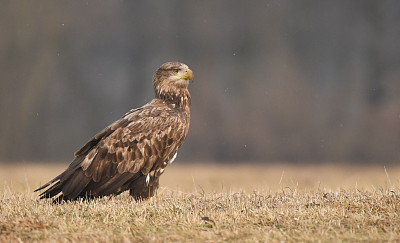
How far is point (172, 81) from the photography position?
9.00 meters

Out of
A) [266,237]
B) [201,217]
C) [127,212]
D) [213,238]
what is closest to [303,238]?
[266,237]

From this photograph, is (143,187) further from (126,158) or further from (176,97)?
(176,97)

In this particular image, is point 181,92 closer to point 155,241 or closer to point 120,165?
point 120,165

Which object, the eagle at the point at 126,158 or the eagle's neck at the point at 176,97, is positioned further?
the eagle's neck at the point at 176,97

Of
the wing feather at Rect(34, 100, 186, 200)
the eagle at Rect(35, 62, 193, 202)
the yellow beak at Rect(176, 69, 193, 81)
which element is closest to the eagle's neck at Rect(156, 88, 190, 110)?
the yellow beak at Rect(176, 69, 193, 81)

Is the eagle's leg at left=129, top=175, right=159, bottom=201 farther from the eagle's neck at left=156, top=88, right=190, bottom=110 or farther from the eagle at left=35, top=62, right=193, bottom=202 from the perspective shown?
the eagle's neck at left=156, top=88, right=190, bottom=110

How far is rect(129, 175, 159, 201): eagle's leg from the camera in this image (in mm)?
8289

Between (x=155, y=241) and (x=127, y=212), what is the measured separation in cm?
143

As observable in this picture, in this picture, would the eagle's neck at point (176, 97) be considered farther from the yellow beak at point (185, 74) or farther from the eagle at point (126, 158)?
the eagle at point (126, 158)

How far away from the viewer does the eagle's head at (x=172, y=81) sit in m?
8.95

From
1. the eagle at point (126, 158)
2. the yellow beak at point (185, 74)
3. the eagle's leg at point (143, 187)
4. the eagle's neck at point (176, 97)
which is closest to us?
the eagle at point (126, 158)

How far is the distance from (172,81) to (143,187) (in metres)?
1.79

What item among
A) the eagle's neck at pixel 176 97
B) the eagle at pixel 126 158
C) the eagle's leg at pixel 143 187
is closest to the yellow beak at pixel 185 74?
the eagle's neck at pixel 176 97

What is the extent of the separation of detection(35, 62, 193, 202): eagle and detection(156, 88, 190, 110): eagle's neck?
32cm
